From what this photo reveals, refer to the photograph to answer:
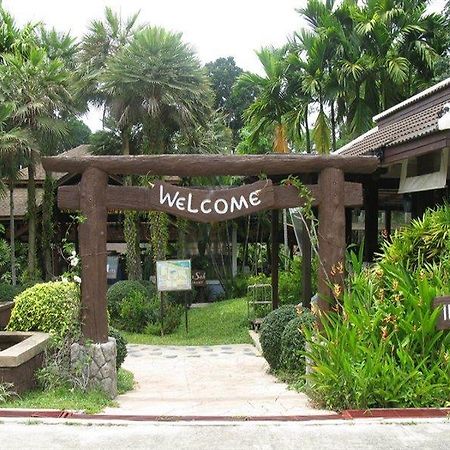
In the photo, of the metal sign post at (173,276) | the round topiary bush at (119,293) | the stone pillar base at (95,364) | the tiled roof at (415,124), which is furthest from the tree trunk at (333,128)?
the stone pillar base at (95,364)

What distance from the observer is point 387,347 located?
6.68 meters

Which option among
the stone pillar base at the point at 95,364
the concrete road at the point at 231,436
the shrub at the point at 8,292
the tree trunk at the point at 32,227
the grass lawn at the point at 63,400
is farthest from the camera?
the tree trunk at the point at 32,227

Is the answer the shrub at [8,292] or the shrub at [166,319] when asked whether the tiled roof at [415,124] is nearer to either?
the shrub at [166,319]

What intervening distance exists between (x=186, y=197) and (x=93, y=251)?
4.18 ft

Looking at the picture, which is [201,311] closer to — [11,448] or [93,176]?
[93,176]

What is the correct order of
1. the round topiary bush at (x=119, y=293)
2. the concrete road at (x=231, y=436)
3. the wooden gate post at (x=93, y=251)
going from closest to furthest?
the concrete road at (x=231, y=436) < the wooden gate post at (x=93, y=251) < the round topiary bush at (x=119, y=293)

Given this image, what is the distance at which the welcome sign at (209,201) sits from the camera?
301 inches

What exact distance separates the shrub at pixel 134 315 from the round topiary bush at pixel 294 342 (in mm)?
8811

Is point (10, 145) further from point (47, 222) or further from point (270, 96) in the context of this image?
point (270, 96)

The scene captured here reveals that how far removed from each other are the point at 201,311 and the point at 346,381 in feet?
44.2

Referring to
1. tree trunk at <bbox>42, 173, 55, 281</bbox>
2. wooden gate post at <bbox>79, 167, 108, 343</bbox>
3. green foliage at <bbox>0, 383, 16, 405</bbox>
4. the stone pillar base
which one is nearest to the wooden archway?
wooden gate post at <bbox>79, 167, 108, 343</bbox>

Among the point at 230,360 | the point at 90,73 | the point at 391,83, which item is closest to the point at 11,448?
the point at 230,360

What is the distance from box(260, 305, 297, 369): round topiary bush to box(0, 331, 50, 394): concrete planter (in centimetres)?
327

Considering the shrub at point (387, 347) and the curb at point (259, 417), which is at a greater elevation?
the shrub at point (387, 347)
